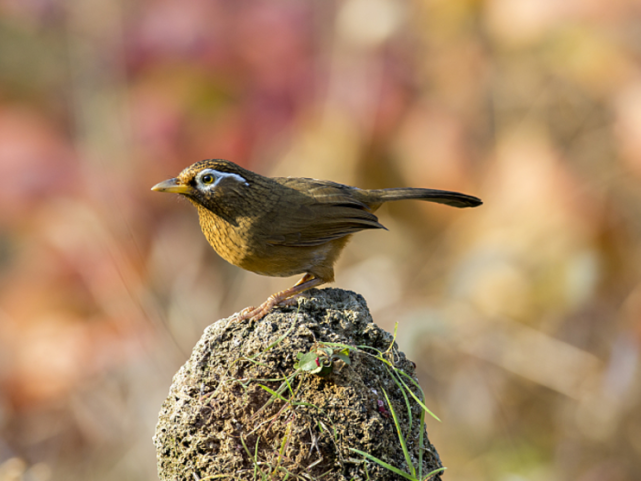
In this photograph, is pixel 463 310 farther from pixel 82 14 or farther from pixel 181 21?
pixel 82 14

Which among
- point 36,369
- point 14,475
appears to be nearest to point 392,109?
point 36,369

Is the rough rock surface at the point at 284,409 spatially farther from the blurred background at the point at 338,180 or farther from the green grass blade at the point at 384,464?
the blurred background at the point at 338,180

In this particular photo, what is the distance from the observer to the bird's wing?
11.5ft

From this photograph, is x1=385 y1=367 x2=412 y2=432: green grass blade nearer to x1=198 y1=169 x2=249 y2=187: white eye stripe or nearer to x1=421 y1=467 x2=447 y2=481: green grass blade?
x1=421 y1=467 x2=447 y2=481: green grass blade

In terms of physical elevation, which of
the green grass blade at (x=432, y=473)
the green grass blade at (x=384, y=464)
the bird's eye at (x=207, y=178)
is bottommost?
the green grass blade at (x=432, y=473)

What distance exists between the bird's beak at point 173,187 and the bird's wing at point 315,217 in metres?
0.50

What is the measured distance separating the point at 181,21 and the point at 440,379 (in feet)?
15.3

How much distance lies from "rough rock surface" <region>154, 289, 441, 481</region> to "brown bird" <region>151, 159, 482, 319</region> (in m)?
0.93

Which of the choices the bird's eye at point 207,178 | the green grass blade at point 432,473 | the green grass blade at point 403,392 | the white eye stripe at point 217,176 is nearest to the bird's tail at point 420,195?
the white eye stripe at point 217,176

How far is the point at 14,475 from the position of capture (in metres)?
3.77

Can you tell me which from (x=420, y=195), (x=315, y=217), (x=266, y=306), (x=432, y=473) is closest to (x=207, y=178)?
(x=315, y=217)

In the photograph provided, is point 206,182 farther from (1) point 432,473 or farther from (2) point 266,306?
(1) point 432,473

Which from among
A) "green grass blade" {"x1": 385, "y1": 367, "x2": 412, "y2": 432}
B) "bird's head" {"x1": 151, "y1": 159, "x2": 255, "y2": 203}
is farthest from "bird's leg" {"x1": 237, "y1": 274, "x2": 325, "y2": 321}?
"bird's head" {"x1": 151, "y1": 159, "x2": 255, "y2": 203}

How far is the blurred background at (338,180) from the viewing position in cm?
584
